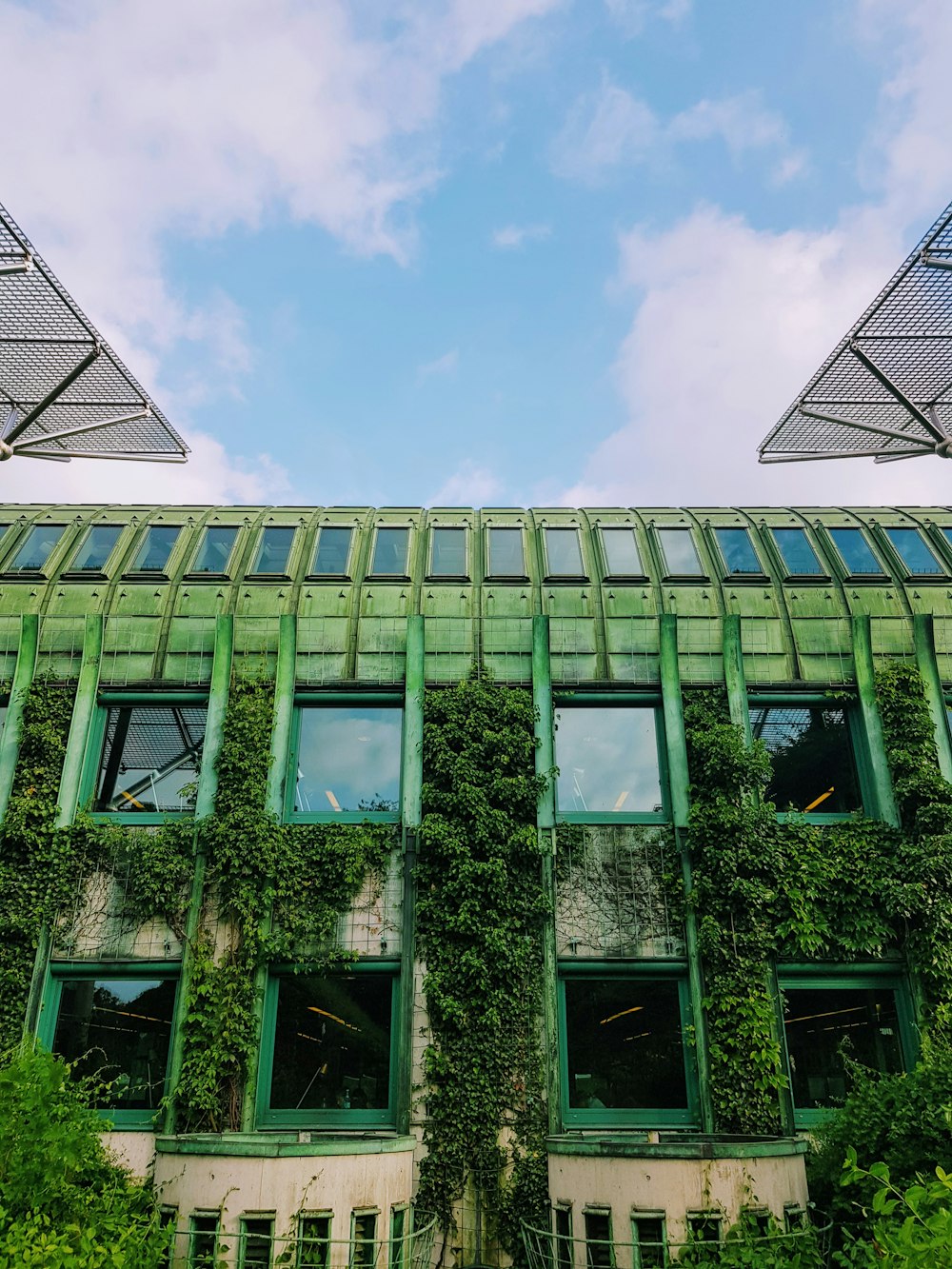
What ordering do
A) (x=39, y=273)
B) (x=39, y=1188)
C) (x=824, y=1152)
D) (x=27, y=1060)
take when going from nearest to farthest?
(x=39, y=1188) → (x=27, y=1060) → (x=824, y=1152) → (x=39, y=273)

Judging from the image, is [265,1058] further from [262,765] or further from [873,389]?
[873,389]

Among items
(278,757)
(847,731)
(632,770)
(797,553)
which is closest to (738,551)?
(797,553)

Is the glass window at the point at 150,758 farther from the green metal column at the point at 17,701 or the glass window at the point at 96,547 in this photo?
the glass window at the point at 96,547

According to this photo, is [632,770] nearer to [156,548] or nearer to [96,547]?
[156,548]

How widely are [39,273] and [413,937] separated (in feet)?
36.1

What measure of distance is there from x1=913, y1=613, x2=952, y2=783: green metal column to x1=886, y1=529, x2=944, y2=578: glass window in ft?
4.36

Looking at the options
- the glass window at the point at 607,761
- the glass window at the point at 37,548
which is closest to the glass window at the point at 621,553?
the glass window at the point at 607,761

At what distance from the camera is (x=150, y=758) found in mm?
16453

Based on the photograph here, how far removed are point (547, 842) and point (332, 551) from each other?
693cm

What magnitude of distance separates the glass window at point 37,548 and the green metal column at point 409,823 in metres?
7.21

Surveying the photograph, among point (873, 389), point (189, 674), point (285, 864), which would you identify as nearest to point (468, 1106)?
point (285, 864)

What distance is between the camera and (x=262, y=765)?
15812mm

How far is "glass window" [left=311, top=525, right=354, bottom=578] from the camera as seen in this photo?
59.5 ft

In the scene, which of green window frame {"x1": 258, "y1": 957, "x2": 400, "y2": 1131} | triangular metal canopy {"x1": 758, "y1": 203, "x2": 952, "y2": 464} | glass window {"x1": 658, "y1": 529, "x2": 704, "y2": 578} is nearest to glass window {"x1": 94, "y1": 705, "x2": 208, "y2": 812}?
green window frame {"x1": 258, "y1": 957, "x2": 400, "y2": 1131}
